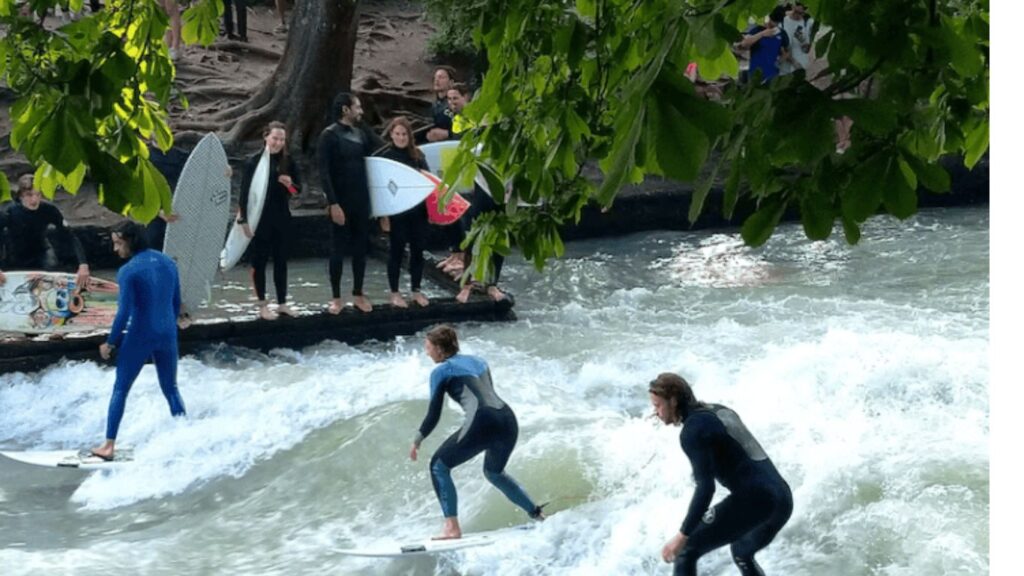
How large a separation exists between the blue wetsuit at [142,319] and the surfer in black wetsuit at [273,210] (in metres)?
2.11

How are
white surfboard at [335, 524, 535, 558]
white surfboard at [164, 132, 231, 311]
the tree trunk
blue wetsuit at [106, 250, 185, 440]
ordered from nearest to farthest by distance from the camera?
1. white surfboard at [335, 524, 535, 558]
2. blue wetsuit at [106, 250, 185, 440]
3. white surfboard at [164, 132, 231, 311]
4. the tree trunk

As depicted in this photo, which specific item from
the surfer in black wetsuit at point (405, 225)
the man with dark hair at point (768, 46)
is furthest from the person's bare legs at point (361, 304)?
the man with dark hair at point (768, 46)

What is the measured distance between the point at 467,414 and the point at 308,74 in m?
10.7

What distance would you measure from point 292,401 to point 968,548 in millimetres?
5255

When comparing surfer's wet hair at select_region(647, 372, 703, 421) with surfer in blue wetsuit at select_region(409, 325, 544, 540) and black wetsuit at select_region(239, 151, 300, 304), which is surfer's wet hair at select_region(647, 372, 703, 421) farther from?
black wetsuit at select_region(239, 151, 300, 304)

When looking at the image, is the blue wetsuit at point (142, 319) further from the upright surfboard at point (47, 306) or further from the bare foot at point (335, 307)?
the bare foot at point (335, 307)

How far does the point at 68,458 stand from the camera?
9.85 m

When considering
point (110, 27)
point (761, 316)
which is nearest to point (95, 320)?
point (761, 316)

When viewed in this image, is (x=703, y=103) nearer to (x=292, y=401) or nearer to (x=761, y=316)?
(x=292, y=401)

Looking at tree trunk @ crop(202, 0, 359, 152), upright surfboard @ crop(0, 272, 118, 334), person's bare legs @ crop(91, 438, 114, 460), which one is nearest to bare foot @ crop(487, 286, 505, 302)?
upright surfboard @ crop(0, 272, 118, 334)

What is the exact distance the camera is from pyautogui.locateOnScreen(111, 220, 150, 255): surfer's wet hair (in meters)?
9.37

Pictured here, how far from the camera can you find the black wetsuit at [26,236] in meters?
12.0

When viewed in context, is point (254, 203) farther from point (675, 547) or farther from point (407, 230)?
point (675, 547)

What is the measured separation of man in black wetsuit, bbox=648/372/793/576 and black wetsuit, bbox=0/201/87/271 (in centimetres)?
690
